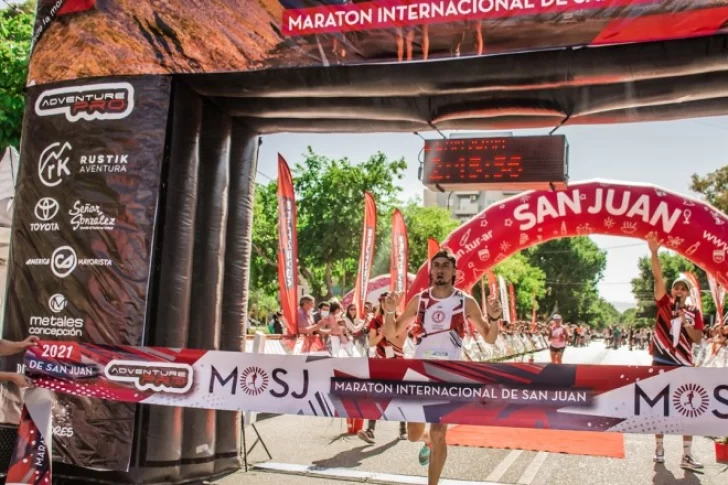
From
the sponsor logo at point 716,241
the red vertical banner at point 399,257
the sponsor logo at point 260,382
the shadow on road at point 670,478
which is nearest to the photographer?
the sponsor logo at point 260,382

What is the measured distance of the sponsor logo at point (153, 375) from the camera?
563cm

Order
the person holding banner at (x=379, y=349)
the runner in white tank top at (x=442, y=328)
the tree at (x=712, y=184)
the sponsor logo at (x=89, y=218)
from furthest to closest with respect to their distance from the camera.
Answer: the tree at (x=712, y=184) < the person holding banner at (x=379, y=349) < the sponsor logo at (x=89, y=218) < the runner in white tank top at (x=442, y=328)

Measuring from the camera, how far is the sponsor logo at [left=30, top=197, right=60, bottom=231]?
6684 mm

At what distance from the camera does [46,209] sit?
22.1 ft

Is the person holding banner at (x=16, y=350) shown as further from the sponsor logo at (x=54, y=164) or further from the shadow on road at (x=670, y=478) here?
the shadow on road at (x=670, y=478)

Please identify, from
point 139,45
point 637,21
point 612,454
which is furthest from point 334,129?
point 612,454

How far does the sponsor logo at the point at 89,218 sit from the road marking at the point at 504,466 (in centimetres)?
435

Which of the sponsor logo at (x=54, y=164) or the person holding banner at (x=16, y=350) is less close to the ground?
the sponsor logo at (x=54, y=164)

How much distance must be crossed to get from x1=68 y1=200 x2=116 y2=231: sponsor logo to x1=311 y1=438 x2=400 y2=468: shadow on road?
3.31 m

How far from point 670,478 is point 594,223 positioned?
4.86m

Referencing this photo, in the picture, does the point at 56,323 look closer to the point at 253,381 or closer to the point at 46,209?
the point at 46,209

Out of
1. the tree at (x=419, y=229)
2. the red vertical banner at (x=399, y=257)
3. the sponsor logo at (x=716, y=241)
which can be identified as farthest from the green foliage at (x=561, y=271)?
the sponsor logo at (x=716, y=241)

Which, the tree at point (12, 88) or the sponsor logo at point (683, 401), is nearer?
the sponsor logo at point (683, 401)

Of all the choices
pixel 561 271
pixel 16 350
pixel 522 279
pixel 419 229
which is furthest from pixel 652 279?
pixel 16 350
